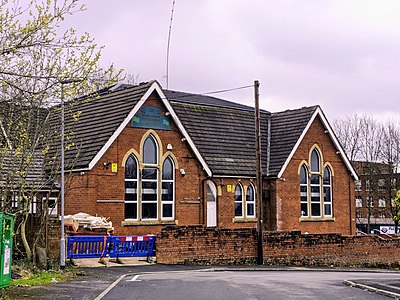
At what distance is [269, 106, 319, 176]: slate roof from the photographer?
34.1 metres

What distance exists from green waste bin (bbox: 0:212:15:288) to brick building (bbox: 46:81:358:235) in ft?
32.1

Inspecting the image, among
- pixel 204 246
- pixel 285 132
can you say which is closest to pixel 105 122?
pixel 204 246

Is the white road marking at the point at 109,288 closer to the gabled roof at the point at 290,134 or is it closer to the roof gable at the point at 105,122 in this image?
the roof gable at the point at 105,122

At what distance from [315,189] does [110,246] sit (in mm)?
15907

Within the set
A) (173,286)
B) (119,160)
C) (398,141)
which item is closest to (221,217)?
(119,160)

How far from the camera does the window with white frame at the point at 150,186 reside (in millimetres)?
27922

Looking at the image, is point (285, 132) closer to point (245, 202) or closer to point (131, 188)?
point (245, 202)

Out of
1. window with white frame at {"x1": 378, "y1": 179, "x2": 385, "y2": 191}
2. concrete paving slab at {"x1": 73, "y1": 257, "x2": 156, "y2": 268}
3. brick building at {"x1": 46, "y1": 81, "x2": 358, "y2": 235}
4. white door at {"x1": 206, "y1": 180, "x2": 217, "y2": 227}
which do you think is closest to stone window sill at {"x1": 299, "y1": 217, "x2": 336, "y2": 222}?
brick building at {"x1": 46, "y1": 81, "x2": 358, "y2": 235}

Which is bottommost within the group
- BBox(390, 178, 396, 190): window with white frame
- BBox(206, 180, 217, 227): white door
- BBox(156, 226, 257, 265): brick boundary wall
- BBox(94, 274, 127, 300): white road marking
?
BBox(94, 274, 127, 300): white road marking

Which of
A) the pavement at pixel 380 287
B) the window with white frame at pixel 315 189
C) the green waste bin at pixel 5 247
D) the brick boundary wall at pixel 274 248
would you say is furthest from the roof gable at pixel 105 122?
the green waste bin at pixel 5 247

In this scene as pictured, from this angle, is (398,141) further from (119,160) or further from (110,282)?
(110,282)

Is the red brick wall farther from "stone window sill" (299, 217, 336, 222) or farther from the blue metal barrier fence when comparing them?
the blue metal barrier fence

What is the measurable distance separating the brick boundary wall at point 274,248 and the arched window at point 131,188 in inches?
159

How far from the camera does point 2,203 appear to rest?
17.6 meters
